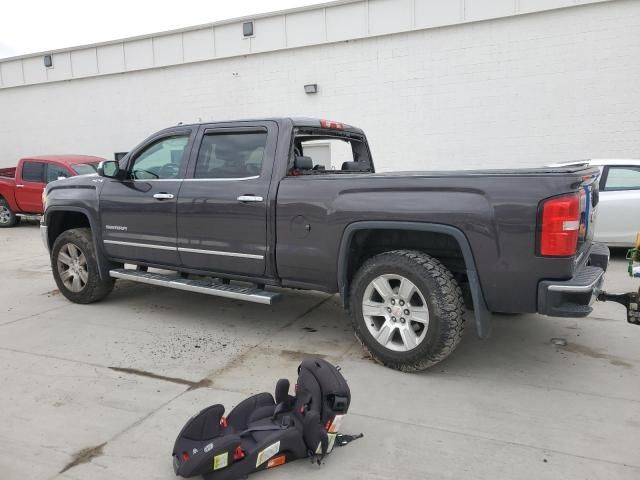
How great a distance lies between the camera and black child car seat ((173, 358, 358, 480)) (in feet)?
8.07

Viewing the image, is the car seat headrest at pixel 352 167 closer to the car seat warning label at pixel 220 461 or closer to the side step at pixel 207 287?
the side step at pixel 207 287

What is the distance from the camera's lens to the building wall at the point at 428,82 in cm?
1014

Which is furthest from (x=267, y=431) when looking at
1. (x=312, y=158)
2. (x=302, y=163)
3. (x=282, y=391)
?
(x=312, y=158)

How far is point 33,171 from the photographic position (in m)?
12.7

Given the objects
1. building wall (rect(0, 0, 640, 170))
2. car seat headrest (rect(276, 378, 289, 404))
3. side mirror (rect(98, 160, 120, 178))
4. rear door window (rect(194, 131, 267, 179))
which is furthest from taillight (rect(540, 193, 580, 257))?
building wall (rect(0, 0, 640, 170))

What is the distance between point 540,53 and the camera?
1048 centimetres

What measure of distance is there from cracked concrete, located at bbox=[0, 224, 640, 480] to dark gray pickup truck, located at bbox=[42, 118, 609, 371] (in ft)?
1.40

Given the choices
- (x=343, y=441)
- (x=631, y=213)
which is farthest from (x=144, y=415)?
(x=631, y=213)

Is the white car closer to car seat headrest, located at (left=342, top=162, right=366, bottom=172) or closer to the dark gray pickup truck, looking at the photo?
car seat headrest, located at (left=342, top=162, right=366, bottom=172)

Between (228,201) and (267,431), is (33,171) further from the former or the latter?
(267,431)

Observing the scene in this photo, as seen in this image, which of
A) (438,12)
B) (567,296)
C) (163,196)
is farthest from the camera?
(438,12)

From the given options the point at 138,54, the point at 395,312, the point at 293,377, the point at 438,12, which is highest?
the point at 138,54

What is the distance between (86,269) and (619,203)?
7.17 metres

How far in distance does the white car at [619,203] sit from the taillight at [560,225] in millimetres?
4639
